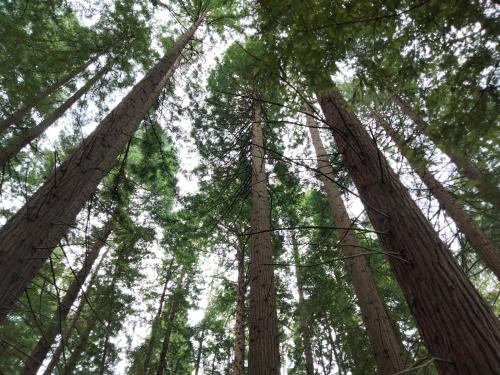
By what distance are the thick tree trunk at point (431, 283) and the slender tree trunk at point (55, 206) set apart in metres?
2.91

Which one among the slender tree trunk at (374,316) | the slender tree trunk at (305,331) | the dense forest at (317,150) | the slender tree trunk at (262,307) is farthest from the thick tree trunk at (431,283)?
the slender tree trunk at (305,331)

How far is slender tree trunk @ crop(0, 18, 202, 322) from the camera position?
8.41ft

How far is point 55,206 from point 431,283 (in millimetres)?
3380

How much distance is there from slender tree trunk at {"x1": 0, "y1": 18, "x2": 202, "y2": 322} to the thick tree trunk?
291 centimetres

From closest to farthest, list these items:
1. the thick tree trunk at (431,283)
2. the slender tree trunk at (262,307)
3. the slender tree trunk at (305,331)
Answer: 1. the thick tree trunk at (431,283)
2. the slender tree trunk at (262,307)
3. the slender tree trunk at (305,331)

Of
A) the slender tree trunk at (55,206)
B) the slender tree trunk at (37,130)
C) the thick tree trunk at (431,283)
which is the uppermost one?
the slender tree trunk at (37,130)

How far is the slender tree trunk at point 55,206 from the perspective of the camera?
2.56 metres

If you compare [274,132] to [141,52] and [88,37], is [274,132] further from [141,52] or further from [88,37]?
[88,37]

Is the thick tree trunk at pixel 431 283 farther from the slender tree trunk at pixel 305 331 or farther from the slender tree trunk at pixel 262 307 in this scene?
the slender tree trunk at pixel 305 331

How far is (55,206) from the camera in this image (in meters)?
3.06

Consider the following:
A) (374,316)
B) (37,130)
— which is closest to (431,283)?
(374,316)

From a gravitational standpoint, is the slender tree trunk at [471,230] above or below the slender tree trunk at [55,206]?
above

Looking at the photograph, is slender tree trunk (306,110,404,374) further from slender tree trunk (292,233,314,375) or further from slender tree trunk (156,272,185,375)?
slender tree trunk (156,272,185,375)

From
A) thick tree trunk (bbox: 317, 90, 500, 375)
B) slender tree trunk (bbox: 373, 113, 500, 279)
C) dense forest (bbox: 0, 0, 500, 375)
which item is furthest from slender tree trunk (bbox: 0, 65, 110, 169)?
slender tree trunk (bbox: 373, 113, 500, 279)
